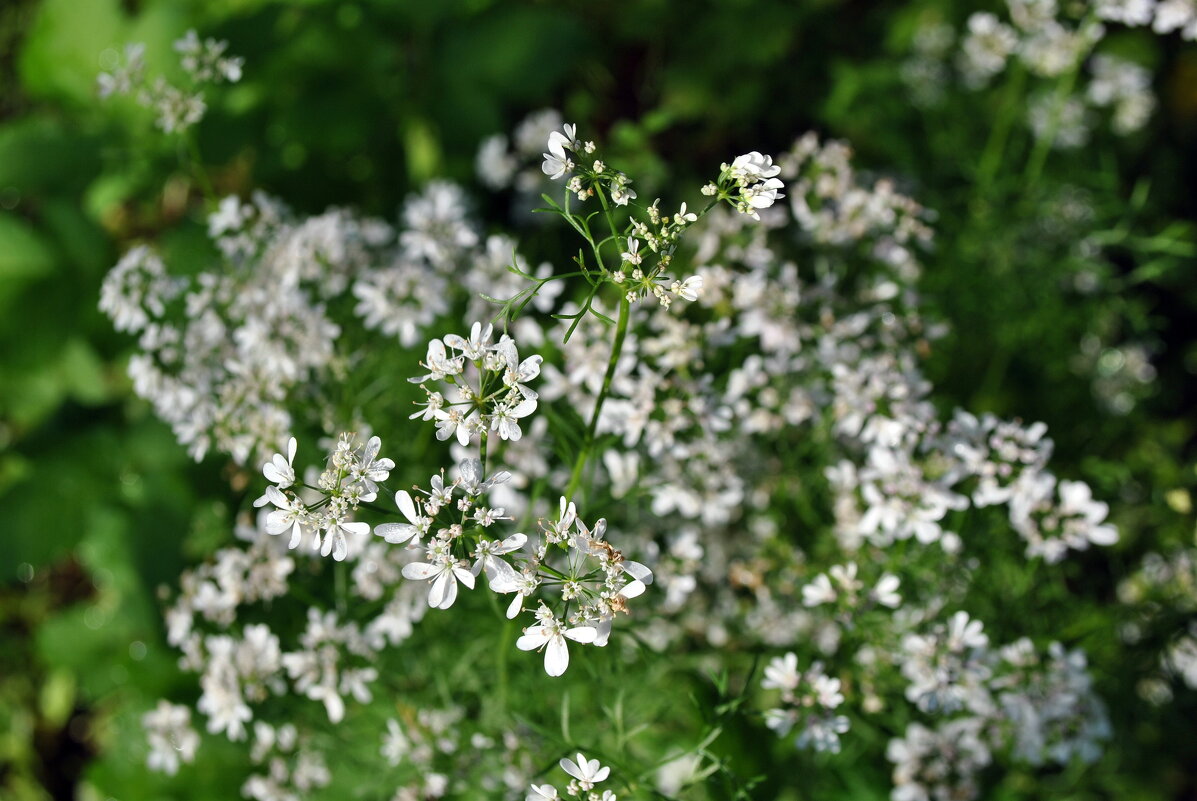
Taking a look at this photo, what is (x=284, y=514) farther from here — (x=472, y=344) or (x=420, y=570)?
(x=472, y=344)

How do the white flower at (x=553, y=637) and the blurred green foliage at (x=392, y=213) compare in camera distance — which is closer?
the white flower at (x=553, y=637)

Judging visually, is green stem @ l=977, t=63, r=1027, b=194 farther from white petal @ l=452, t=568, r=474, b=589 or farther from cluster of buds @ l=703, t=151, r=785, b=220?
white petal @ l=452, t=568, r=474, b=589

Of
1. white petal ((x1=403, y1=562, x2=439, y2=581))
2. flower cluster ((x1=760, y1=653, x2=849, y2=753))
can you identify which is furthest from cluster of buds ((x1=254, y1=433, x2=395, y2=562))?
flower cluster ((x1=760, y1=653, x2=849, y2=753))

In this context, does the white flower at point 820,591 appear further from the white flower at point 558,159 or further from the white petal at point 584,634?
the white flower at point 558,159

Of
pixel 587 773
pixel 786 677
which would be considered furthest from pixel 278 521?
pixel 786 677

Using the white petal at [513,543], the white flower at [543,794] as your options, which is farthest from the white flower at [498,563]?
the white flower at [543,794]
